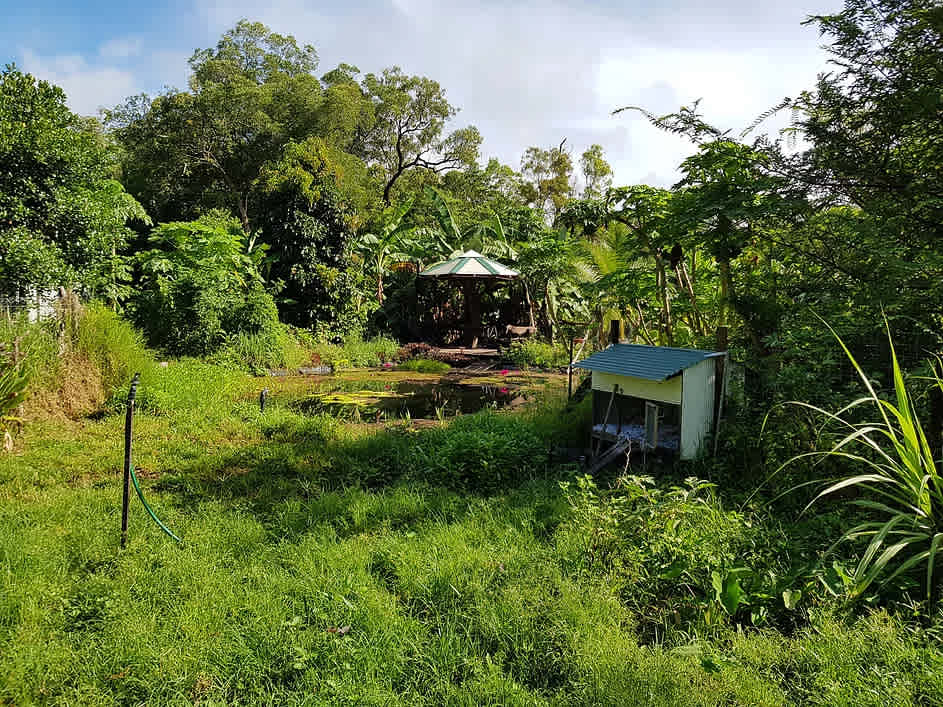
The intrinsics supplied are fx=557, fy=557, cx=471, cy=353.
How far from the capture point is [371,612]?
3.12 m

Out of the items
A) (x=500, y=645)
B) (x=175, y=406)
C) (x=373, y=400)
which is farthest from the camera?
(x=373, y=400)

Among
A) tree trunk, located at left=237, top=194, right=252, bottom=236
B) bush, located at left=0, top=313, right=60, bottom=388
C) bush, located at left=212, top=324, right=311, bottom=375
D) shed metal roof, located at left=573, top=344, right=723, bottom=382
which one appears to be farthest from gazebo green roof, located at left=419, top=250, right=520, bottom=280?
tree trunk, located at left=237, top=194, right=252, bottom=236

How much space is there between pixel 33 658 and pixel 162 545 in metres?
1.14

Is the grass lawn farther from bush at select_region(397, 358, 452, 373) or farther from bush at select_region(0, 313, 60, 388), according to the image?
bush at select_region(397, 358, 452, 373)

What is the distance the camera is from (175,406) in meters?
7.71

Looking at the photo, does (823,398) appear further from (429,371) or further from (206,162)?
(206,162)

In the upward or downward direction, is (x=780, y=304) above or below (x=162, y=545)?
above

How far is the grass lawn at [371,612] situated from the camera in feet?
8.46

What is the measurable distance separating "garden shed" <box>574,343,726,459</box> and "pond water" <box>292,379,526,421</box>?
2715mm

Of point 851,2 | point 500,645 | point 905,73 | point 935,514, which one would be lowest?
point 500,645

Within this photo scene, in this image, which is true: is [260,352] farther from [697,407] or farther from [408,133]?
[408,133]

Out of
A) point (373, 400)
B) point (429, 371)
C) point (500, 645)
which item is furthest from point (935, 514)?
point (429, 371)

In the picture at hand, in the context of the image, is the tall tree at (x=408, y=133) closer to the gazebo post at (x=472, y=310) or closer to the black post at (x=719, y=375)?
the gazebo post at (x=472, y=310)

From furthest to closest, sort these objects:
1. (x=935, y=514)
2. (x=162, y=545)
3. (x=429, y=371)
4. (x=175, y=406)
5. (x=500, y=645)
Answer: (x=429, y=371)
(x=175, y=406)
(x=162, y=545)
(x=935, y=514)
(x=500, y=645)
